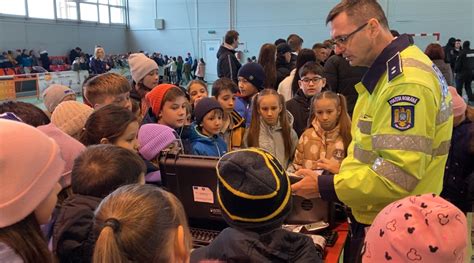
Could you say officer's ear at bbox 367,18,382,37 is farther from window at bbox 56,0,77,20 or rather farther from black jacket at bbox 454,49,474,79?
window at bbox 56,0,77,20

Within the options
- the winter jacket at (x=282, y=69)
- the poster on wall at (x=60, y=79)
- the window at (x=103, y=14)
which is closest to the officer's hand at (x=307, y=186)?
the winter jacket at (x=282, y=69)

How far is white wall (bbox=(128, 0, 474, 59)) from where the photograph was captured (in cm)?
1503

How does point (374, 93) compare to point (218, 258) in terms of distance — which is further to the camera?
point (374, 93)

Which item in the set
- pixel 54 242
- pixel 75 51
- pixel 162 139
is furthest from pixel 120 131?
pixel 75 51

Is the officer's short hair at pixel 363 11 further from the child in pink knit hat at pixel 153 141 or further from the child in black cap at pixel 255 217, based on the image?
the child in pink knit hat at pixel 153 141

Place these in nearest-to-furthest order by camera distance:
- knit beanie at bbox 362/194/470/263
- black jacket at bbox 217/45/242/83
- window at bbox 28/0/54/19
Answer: knit beanie at bbox 362/194/470/263
black jacket at bbox 217/45/242/83
window at bbox 28/0/54/19

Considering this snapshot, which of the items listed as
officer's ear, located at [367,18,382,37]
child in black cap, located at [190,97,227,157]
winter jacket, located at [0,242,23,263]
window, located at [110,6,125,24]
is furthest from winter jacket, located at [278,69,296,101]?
window, located at [110,6,125,24]

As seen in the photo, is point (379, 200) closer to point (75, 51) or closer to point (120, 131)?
point (120, 131)

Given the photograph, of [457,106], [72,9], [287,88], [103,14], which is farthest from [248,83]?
[103,14]

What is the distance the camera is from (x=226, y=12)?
1947 cm

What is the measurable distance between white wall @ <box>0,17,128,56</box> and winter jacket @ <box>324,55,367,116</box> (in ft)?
51.6

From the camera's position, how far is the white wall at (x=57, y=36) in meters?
16.8

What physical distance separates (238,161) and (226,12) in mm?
18872

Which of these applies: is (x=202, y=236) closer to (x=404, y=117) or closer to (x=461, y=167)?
(x=404, y=117)
